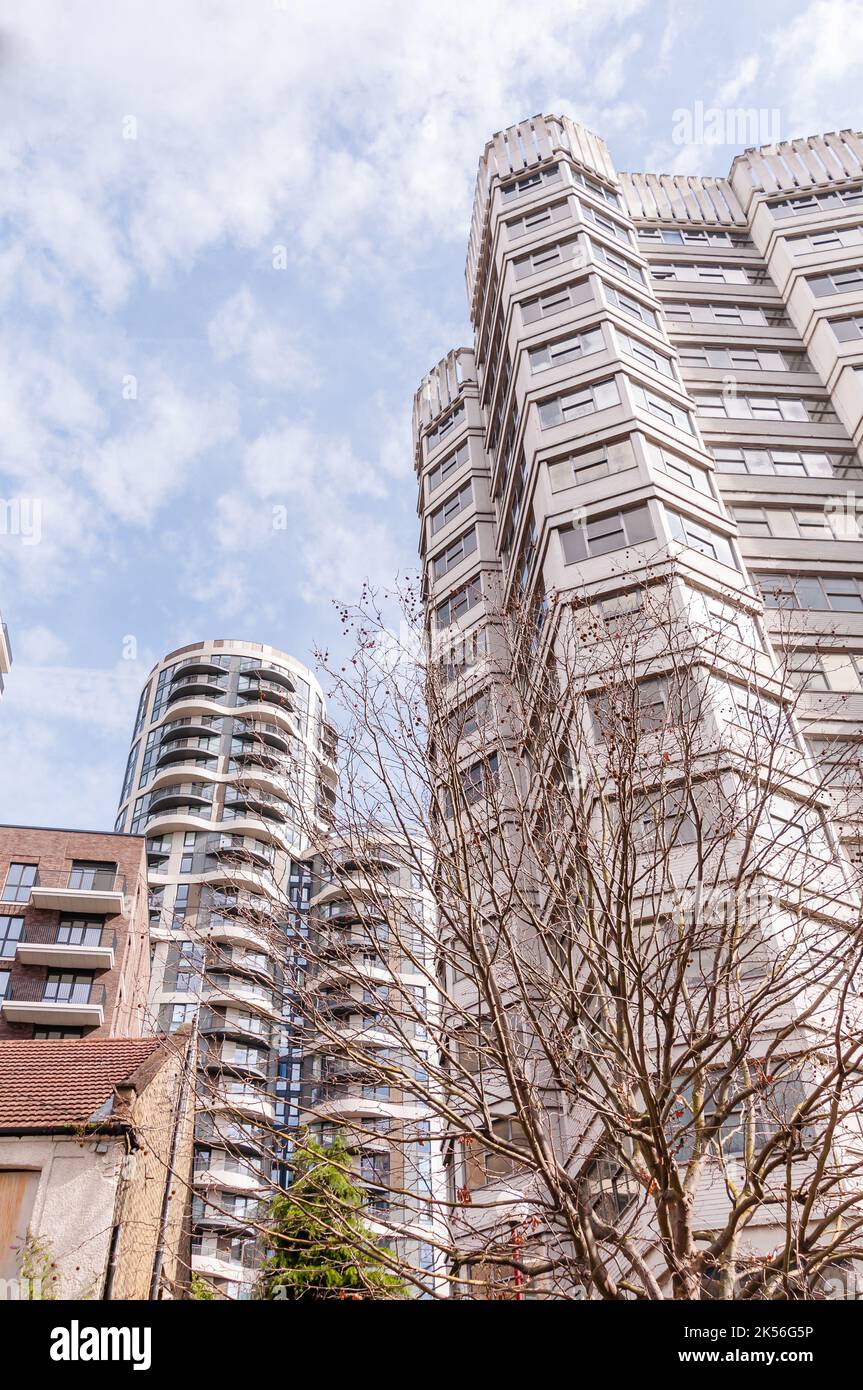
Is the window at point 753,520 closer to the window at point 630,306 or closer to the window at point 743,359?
the window at point 630,306

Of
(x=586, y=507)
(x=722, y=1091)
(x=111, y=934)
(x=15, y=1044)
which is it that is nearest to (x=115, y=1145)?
(x=15, y=1044)

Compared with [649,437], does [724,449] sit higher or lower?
higher

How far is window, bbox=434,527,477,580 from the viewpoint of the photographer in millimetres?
28375

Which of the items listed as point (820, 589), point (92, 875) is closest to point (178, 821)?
point (92, 875)

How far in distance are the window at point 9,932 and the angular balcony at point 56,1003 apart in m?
1.46

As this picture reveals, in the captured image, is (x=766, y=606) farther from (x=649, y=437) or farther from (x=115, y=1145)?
(x=115, y=1145)

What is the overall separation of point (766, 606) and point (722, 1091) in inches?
710

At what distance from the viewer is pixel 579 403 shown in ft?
81.1

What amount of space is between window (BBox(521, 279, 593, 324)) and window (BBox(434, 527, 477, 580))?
6428 mm

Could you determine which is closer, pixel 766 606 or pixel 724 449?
pixel 766 606

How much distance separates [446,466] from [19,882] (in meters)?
24.2
